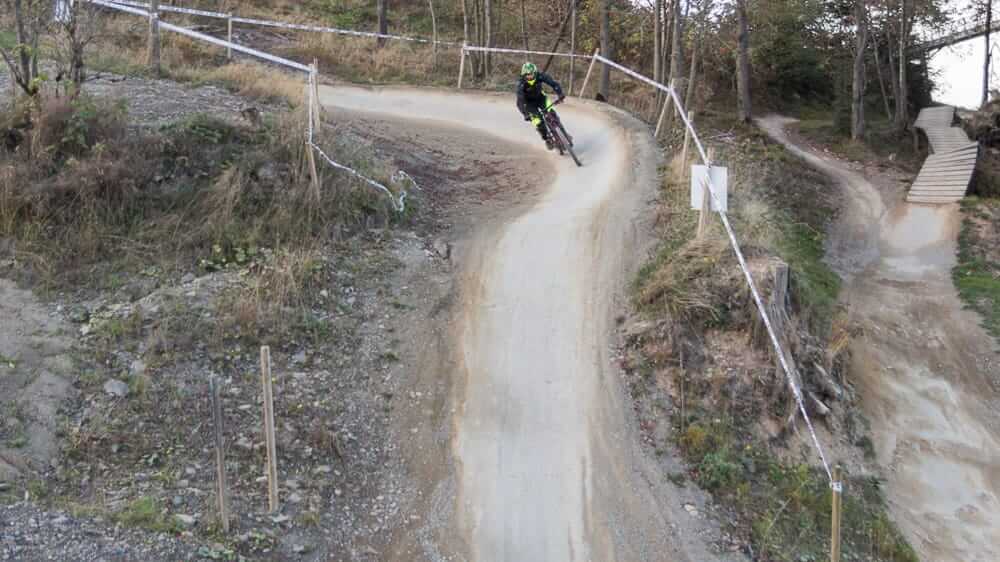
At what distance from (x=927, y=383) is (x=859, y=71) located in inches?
719

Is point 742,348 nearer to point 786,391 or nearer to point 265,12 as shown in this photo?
point 786,391

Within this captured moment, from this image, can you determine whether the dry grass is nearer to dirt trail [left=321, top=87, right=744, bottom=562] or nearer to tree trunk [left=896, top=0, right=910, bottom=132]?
dirt trail [left=321, top=87, right=744, bottom=562]

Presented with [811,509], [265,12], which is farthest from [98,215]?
[265,12]

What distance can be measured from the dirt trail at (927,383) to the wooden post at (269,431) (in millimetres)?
6788

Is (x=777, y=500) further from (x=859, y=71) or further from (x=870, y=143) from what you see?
(x=870, y=143)

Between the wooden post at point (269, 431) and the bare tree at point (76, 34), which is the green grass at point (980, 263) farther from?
the bare tree at point (76, 34)

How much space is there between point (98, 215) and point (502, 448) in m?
6.21

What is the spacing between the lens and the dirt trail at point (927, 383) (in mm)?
10359

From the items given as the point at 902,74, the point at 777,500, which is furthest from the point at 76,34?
the point at 902,74

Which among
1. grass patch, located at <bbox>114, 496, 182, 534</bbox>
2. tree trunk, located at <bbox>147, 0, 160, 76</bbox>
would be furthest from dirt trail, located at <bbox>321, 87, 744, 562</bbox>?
tree trunk, located at <bbox>147, 0, 160, 76</bbox>

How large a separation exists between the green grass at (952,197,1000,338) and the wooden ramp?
2.49ft

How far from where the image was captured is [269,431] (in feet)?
23.0

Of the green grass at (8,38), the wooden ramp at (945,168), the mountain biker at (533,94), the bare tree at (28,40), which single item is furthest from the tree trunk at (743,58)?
the bare tree at (28,40)

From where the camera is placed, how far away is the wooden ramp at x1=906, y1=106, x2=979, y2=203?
24.1 metres
